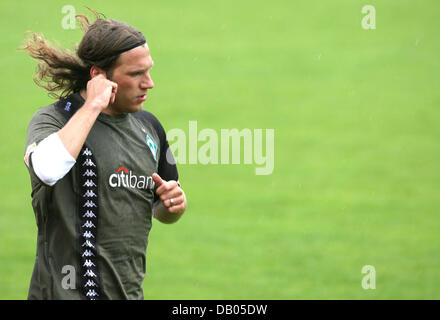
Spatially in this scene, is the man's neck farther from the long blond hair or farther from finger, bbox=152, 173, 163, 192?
finger, bbox=152, 173, 163, 192

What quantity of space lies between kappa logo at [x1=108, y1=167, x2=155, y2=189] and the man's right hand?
394 mm

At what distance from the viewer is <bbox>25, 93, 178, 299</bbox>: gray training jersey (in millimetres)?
4379

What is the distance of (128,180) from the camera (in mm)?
4539

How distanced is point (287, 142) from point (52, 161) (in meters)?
14.8

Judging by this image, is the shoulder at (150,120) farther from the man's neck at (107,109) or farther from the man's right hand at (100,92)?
the man's right hand at (100,92)

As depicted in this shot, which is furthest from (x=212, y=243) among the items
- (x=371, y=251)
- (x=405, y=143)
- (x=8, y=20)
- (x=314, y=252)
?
(x=8, y=20)

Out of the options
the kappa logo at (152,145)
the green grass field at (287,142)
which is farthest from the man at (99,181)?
the green grass field at (287,142)

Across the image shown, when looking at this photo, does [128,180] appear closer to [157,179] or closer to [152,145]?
[157,179]

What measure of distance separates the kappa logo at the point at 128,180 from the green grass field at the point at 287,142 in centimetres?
587

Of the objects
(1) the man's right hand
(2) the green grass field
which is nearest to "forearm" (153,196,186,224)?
(1) the man's right hand

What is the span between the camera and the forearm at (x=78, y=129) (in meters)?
4.03

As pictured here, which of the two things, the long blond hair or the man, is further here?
the long blond hair

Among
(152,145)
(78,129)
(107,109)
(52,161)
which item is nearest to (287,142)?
(152,145)
